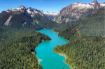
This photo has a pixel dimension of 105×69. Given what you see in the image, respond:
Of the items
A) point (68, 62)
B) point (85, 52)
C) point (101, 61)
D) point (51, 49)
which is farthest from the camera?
point (51, 49)

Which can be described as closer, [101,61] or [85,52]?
[101,61]

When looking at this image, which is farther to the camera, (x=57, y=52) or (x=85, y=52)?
(x=57, y=52)

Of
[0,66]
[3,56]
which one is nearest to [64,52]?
[3,56]

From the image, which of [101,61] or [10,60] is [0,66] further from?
[101,61]

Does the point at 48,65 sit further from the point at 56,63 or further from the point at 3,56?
the point at 3,56

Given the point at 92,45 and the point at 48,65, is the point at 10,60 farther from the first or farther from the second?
the point at 92,45

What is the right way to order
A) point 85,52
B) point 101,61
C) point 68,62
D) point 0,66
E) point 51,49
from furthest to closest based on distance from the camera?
1. point 51,49
2. point 85,52
3. point 68,62
4. point 101,61
5. point 0,66

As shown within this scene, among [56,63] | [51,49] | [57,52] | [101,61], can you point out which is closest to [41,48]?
[51,49]

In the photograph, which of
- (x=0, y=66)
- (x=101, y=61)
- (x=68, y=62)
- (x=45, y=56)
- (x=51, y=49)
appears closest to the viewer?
(x=0, y=66)

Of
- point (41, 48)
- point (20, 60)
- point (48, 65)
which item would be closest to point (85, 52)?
point (48, 65)
